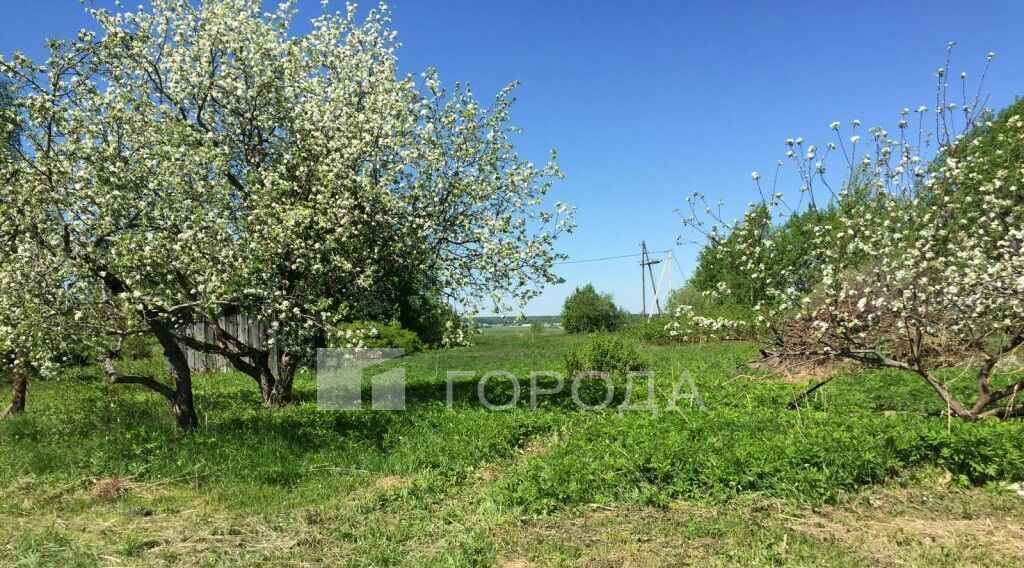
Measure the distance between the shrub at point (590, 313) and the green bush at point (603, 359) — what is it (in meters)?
26.2

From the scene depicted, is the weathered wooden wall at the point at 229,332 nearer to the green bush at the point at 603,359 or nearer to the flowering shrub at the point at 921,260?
the green bush at the point at 603,359

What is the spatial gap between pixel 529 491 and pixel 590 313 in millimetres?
36793

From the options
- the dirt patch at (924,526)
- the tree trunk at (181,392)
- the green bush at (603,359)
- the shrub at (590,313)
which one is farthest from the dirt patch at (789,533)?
the shrub at (590,313)

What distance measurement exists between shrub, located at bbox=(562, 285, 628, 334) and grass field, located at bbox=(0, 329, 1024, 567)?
1296 inches

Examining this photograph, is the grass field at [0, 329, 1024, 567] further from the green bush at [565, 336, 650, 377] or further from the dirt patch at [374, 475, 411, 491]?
the green bush at [565, 336, 650, 377]

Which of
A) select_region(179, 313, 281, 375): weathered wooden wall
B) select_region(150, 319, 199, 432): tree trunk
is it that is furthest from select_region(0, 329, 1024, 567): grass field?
select_region(179, 313, 281, 375): weathered wooden wall

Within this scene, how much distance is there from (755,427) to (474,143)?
737cm

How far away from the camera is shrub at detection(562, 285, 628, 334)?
43031 mm

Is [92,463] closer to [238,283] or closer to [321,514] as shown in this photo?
[238,283]

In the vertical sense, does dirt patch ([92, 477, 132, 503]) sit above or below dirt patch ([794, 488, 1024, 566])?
above

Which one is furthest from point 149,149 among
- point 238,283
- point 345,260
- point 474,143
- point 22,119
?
point 474,143

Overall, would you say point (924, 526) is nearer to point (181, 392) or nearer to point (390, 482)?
point (390, 482)

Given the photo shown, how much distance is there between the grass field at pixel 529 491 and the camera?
5.45 metres

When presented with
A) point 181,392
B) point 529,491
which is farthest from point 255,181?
point 529,491
